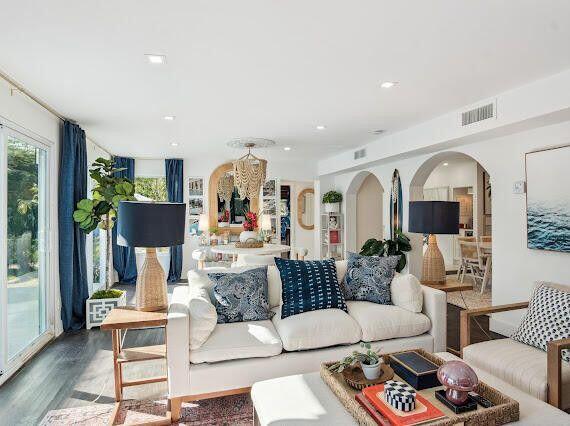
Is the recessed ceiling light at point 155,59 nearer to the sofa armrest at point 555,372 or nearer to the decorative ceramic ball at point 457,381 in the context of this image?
the decorative ceramic ball at point 457,381

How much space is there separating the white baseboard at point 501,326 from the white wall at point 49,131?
495 centimetres

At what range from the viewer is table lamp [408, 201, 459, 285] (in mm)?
3664

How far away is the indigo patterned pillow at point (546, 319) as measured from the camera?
7.80ft

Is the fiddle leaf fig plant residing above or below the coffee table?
above

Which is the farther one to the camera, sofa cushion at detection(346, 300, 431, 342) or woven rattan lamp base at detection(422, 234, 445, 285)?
woven rattan lamp base at detection(422, 234, 445, 285)

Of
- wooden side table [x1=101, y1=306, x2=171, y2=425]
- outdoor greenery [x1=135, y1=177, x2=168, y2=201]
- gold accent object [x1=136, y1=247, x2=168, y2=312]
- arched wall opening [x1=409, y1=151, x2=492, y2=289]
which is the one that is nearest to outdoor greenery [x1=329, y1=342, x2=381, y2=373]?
wooden side table [x1=101, y1=306, x2=171, y2=425]

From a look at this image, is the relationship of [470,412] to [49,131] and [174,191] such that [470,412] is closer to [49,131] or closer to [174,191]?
[49,131]

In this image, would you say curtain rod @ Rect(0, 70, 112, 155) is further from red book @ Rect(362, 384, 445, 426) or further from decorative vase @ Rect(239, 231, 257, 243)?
red book @ Rect(362, 384, 445, 426)

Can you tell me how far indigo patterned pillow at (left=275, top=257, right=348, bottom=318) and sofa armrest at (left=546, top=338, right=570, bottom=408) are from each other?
144 centimetres

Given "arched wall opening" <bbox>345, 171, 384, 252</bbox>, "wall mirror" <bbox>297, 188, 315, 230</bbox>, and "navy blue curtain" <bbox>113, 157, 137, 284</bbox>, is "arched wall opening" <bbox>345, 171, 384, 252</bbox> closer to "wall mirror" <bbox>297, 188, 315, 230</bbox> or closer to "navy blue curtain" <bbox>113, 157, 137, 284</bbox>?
"wall mirror" <bbox>297, 188, 315, 230</bbox>

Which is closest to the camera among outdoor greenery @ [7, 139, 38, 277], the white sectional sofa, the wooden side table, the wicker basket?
the wooden side table

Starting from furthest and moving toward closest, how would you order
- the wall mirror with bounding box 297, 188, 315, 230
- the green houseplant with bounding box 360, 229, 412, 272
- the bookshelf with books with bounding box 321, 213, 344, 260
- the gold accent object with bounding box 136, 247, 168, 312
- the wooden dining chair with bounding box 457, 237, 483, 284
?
the wall mirror with bounding box 297, 188, 315, 230
the bookshelf with books with bounding box 321, 213, 344, 260
the wooden dining chair with bounding box 457, 237, 483, 284
the green houseplant with bounding box 360, 229, 412, 272
the gold accent object with bounding box 136, 247, 168, 312

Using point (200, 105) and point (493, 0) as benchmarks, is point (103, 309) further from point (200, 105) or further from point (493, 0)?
point (493, 0)

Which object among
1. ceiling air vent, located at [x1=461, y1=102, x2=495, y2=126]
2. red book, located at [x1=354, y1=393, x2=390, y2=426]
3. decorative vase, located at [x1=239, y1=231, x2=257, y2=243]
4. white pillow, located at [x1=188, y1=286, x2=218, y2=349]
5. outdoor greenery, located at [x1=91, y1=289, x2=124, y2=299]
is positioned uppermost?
ceiling air vent, located at [x1=461, y1=102, x2=495, y2=126]
